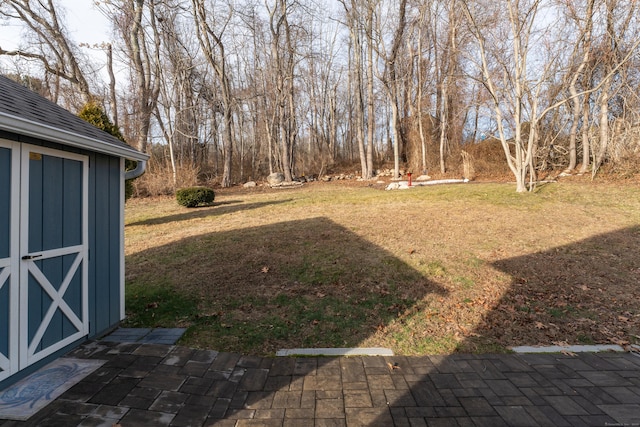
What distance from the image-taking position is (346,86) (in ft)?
94.1

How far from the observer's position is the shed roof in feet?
7.93

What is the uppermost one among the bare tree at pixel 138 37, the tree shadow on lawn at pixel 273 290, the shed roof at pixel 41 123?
the bare tree at pixel 138 37

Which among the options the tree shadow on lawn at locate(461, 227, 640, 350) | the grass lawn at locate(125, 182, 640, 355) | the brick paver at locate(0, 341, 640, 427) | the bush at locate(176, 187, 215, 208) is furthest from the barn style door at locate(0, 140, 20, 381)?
the bush at locate(176, 187, 215, 208)

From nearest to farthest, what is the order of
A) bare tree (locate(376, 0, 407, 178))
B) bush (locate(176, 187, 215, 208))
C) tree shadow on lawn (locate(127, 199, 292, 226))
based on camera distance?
tree shadow on lawn (locate(127, 199, 292, 226)) < bush (locate(176, 187, 215, 208)) < bare tree (locate(376, 0, 407, 178))

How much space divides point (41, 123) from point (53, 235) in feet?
3.28

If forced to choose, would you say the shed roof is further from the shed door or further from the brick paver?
the brick paver

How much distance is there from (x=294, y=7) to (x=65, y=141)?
2006 cm

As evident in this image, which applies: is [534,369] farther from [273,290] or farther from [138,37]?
[138,37]

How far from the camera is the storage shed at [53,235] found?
2.52m

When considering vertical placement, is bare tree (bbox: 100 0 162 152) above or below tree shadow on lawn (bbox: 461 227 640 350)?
above

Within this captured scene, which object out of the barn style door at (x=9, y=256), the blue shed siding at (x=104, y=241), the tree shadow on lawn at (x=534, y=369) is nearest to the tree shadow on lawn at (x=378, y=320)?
the tree shadow on lawn at (x=534, y=369)

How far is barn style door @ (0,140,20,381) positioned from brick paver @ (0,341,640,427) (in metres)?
0.59

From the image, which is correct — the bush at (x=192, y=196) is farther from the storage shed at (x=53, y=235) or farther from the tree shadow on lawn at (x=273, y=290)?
the storage shed at (x=53, y=235)

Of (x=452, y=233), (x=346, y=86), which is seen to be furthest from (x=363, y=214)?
(x=346, y=86)
